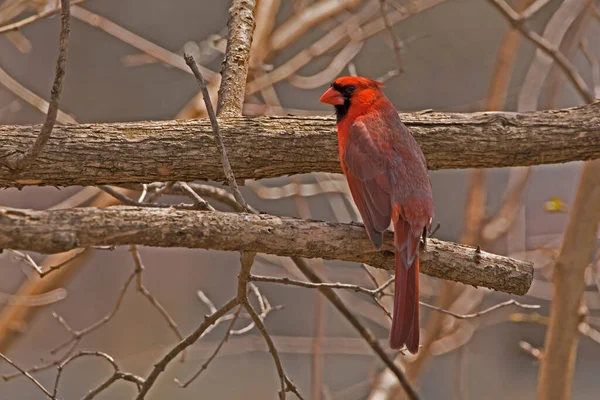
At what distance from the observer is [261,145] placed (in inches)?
124

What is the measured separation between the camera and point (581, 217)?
12.1 feet

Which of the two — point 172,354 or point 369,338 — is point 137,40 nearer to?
point 369,338

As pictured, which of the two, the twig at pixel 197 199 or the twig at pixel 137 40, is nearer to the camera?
the twig at pixel 197 199

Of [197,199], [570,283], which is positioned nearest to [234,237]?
[197,199]

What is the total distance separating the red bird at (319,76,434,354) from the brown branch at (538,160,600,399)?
3.17 ft

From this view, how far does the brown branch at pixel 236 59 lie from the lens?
335 centimetres

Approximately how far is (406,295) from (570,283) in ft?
4.10

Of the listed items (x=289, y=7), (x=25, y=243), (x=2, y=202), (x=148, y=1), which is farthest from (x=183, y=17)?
(x=25, y=243)

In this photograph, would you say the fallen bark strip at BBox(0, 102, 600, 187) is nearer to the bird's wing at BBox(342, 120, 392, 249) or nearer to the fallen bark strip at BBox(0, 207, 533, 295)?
the bird's wing at BBox(342, 120, 392, 249)

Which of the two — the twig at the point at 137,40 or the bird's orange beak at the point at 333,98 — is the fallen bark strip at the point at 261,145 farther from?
the twig at the point at 137,40

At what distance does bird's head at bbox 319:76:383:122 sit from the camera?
351 centimetres

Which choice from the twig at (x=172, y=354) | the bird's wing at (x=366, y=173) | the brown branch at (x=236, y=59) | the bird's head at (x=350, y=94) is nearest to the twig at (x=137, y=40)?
the brown branch at (x=236, y=59)

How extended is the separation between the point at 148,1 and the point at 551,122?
17.9ft

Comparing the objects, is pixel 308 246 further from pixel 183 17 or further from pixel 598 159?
pixel 183 17
